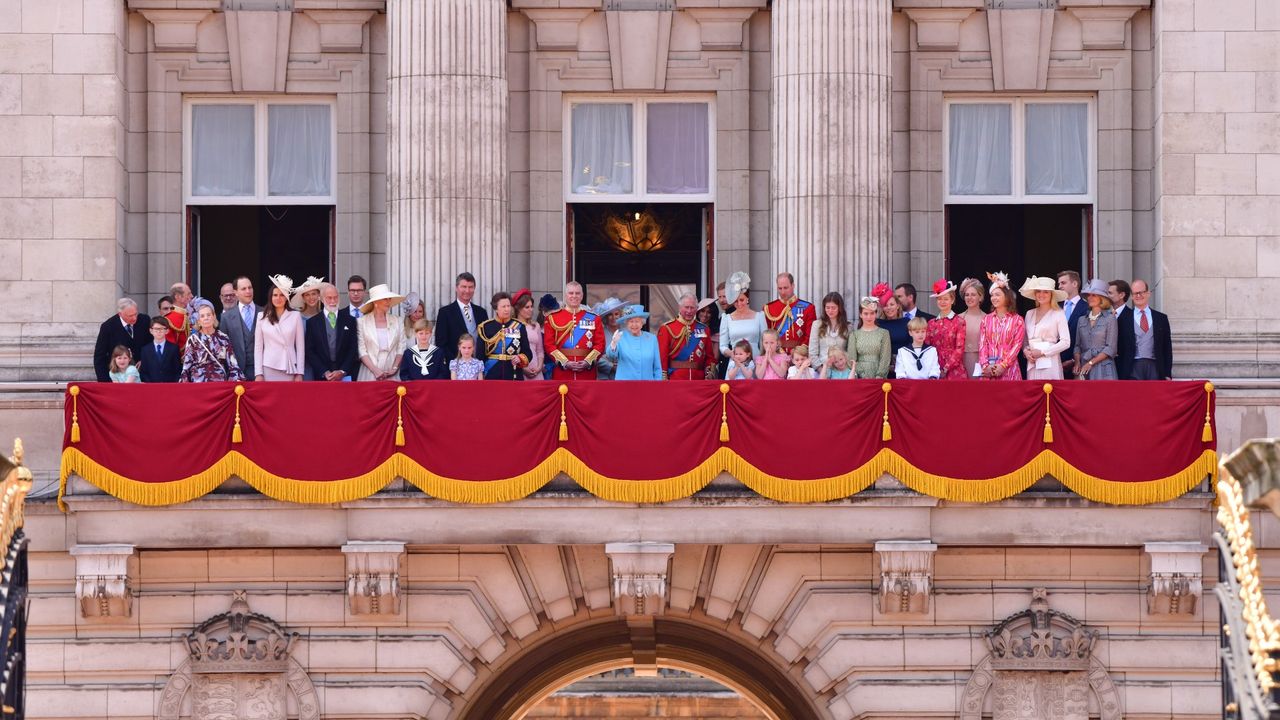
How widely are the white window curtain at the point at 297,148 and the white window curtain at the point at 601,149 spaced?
3.54 metres

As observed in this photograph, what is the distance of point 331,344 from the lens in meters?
30.2

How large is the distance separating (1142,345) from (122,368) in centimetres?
1277

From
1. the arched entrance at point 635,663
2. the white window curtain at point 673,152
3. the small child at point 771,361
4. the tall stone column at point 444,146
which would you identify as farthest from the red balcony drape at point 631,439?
the white window curtain at point 673,152

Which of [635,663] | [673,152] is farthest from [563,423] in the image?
[635,663]

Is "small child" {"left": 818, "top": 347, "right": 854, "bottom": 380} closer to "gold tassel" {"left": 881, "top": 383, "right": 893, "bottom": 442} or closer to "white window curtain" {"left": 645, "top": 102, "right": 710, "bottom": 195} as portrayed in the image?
"gold tassel" {"left": 881, "top": 383, "right": 893, "bottom": 442}

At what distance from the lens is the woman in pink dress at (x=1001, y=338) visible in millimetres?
29500

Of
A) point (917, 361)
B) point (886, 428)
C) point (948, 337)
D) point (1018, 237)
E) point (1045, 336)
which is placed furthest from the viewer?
point (1018, 237)

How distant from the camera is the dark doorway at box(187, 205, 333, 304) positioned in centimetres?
3400

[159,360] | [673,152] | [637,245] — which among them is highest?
[673,152]

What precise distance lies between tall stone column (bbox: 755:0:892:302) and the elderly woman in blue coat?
2669 mm

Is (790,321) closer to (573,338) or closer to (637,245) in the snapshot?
(573,338)

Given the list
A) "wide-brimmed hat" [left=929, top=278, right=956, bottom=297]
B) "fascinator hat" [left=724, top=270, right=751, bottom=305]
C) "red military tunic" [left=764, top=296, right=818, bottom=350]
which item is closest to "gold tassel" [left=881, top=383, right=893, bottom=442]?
"wide-brimmed hat" [left=929, top=278, right=956, bottom=297]

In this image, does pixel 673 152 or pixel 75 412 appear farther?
pixel 673 152

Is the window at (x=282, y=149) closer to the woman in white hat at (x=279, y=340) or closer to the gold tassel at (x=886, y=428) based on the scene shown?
the woman in white hat at (x=279, y=340)
